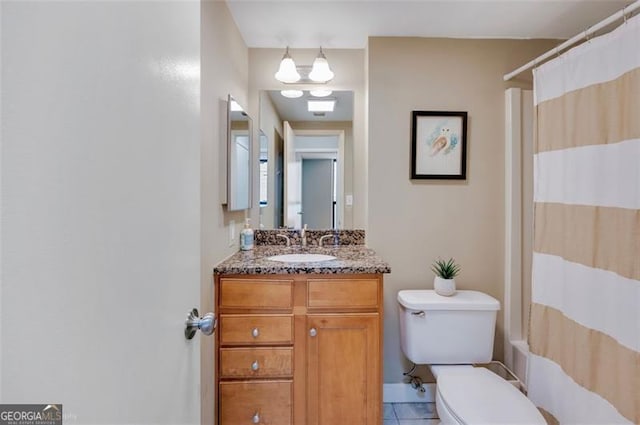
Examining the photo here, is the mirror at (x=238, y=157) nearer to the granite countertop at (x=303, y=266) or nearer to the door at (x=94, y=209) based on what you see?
the granite countertop at (x=303, y=266)

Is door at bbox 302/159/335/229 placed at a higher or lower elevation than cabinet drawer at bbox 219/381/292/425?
higher

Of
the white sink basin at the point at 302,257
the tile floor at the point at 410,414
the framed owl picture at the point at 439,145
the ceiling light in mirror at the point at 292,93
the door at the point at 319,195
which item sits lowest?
the tile floor at the point at 410,414

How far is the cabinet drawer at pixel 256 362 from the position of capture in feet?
5.08

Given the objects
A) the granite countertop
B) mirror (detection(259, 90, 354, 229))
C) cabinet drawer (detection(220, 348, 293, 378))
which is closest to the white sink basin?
the granite countertop

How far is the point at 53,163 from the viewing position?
412 millimetres

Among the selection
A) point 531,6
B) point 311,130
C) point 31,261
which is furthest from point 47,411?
point 531,6

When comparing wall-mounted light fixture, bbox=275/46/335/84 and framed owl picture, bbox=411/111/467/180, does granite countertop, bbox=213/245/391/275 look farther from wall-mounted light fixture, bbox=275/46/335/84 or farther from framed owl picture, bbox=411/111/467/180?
wall-mounted light fixture, bbox=275/46/335/84

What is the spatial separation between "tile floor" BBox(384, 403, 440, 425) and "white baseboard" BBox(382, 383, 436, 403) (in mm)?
23

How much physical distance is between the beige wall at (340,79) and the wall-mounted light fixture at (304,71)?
0.17 feet

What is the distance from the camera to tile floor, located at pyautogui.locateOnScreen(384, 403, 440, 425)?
1859 mm

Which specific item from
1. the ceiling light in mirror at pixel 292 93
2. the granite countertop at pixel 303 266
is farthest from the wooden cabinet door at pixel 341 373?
the ceiling light in mirror at pixel 292 93

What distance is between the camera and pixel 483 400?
136 centimetres

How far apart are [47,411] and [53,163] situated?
1.03 feet

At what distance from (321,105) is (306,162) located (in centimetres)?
41
